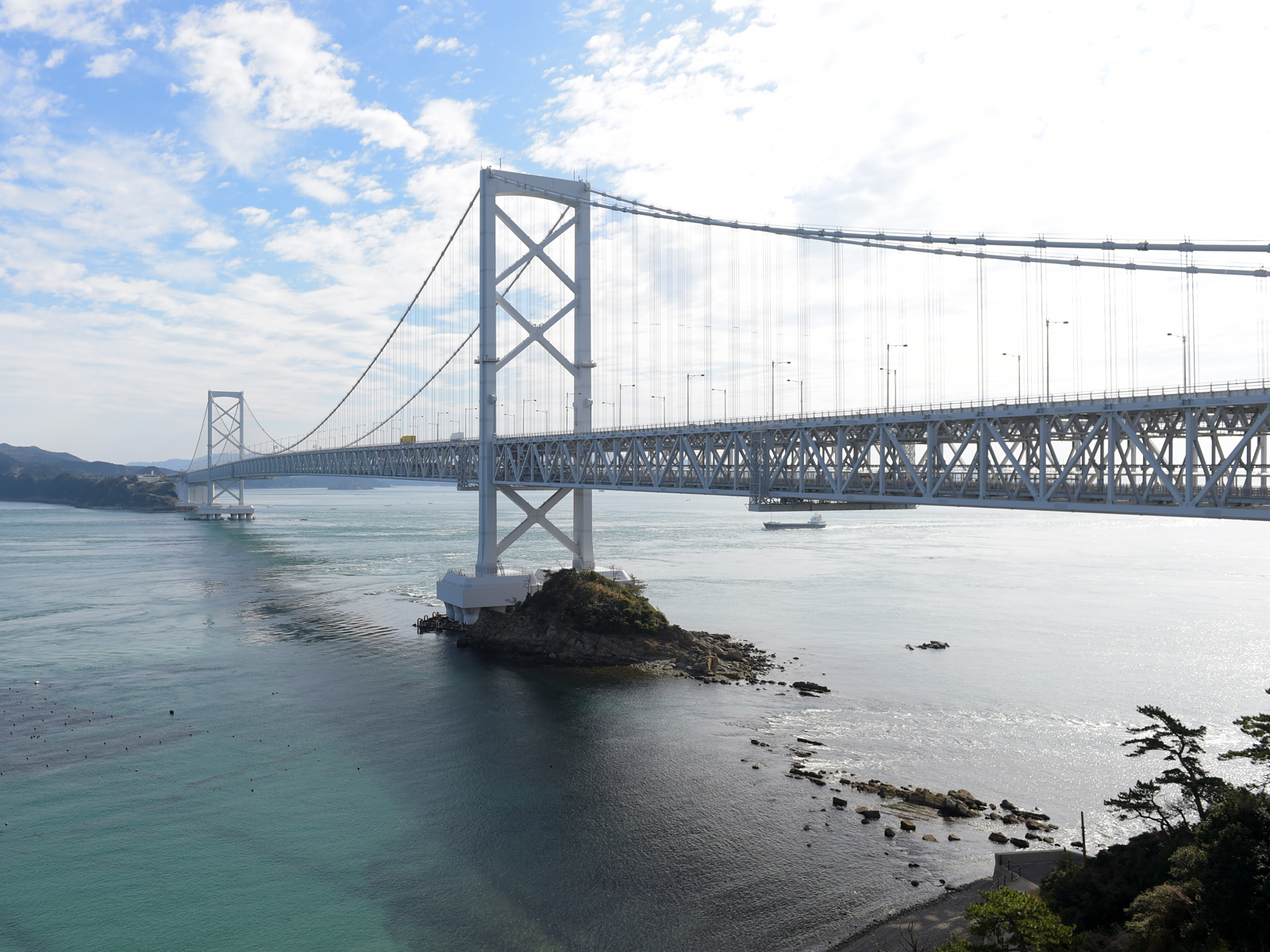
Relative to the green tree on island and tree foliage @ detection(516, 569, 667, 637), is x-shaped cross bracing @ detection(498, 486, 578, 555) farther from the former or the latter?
the green tree on island

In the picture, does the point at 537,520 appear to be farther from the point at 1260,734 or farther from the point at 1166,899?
the point at 1166,899

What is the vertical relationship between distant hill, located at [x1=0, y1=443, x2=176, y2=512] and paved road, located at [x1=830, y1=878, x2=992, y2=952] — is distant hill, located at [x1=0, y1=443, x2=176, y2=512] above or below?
above

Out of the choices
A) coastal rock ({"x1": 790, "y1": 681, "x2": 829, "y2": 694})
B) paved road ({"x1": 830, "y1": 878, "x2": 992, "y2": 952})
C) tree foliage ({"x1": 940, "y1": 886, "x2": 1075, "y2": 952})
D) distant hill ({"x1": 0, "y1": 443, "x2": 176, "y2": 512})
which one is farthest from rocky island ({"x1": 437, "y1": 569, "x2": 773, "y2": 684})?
distant hill ({"x1": 0, "y1": 443, "x2": 176, "y2": 512})

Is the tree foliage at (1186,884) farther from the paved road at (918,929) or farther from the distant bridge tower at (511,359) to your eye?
the distant bridge tower at (511,359)

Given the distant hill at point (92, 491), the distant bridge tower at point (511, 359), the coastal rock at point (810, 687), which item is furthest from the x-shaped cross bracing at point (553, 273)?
the distant hill at point (92, 491)

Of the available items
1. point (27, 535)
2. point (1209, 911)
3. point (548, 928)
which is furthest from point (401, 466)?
point (27, 535)
